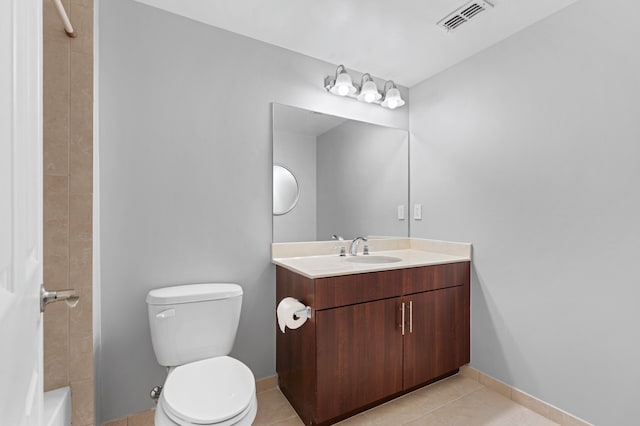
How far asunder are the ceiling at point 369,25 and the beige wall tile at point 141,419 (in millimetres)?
2244

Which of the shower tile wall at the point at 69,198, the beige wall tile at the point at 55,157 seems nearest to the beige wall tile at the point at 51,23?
the shower tile wall at the point at 69,198

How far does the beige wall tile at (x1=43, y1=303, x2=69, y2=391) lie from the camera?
1187 millimetres

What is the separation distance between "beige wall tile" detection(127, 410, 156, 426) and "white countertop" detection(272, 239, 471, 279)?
42.1 inches

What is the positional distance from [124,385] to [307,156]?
67.5 inches

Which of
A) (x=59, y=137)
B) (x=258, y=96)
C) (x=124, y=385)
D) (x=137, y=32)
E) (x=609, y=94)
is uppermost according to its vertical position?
(x=137, y=32)

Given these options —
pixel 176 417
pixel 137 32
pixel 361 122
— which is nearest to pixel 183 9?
pixel 137 32

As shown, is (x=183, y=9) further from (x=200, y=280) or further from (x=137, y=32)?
(x=200, y=280)

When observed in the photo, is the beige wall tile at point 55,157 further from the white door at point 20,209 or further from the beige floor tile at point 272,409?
the beige floor tile at point 272,409

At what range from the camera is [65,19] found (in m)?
1.10

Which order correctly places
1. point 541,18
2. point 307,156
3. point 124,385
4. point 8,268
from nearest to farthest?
point 8,268
point 124,385
point 541,18
point 307,156

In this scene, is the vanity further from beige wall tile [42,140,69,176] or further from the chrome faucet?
beige wall tile [42,140,69,176]

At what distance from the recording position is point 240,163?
1.97 meters

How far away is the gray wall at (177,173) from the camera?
64.5 inches

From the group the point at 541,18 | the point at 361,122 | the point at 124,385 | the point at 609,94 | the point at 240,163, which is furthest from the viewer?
the point at 361,122
